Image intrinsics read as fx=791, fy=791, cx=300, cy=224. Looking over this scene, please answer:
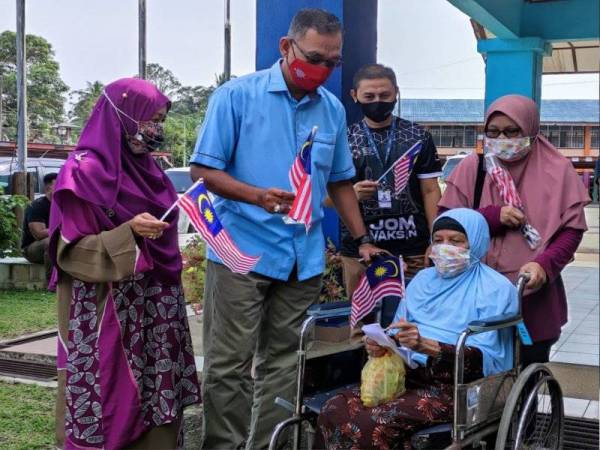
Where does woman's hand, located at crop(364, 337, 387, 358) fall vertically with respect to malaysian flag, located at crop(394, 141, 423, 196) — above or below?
below

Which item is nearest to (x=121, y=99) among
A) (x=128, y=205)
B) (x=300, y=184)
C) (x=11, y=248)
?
(x=128, y=205)

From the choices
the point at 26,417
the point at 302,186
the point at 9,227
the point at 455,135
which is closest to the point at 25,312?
the point at 9,227

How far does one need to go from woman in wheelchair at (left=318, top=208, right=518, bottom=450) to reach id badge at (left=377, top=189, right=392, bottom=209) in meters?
0.64

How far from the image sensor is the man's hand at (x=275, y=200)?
2840mm

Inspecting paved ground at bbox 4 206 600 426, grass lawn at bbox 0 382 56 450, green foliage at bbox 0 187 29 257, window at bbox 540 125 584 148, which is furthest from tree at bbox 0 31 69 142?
window at bbox 540 125 584 148

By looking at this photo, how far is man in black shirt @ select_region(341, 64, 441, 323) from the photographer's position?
379 centimetres

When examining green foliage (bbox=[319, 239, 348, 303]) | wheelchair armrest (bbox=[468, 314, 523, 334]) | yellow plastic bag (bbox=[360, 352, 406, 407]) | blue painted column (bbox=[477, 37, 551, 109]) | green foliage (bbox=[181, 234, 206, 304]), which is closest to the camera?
wheelchair armrest (bbox=[468, 314, 523, 334])

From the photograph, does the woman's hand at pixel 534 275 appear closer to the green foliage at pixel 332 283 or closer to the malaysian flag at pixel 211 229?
the malaysian flag at pixel 211 229

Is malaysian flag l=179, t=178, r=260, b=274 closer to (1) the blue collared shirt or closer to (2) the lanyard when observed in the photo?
(1) the blue collared shirt

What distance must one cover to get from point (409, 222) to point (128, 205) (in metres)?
1.46

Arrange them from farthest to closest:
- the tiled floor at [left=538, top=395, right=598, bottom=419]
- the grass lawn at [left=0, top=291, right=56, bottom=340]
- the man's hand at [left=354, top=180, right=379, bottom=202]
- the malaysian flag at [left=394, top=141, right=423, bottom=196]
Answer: the grass lawn at [left=0, top=291, right=56, bottom=340], the tiled floor at [left=538, top=395, right=598, bottom=419], the malaysian flag at [left=394, top=141, right=423, bottom=196], the man's hand at [left=354, top=180, right=379, bottom=202]

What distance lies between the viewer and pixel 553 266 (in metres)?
3.09

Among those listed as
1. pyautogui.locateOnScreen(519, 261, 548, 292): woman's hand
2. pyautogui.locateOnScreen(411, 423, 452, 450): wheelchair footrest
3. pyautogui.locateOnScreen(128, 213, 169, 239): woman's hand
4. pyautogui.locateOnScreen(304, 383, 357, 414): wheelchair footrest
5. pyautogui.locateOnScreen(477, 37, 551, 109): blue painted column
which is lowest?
pyautogui.locateOnScreen(411, 423, 452, 450): wheelchair footrest

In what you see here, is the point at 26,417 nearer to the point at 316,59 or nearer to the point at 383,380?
the point at 383,380
